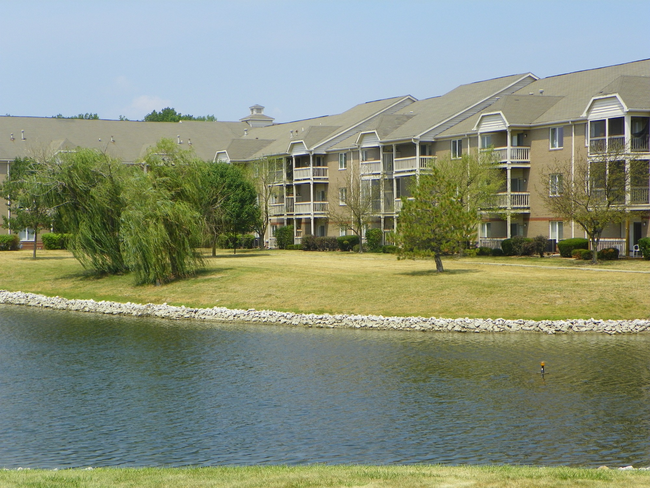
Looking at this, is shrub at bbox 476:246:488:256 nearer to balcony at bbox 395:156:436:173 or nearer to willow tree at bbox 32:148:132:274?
balcony at bbox 395:156:436:173

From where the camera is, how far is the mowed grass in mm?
31547

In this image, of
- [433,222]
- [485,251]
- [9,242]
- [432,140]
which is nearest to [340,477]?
[433,222]

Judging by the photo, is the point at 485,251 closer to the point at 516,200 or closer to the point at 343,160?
the point at 516,200

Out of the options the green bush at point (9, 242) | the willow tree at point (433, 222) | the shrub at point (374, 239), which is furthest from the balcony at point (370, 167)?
the green bush at point (9, 242)

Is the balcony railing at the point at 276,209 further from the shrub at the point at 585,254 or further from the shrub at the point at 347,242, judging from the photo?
the shrub at the point at 585,254

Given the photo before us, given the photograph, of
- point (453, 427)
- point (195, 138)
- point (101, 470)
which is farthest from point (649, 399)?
point (195, 138)

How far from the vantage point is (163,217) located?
4006 cm

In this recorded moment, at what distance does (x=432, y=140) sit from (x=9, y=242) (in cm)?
3614

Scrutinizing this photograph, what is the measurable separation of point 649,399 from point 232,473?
11.1 m

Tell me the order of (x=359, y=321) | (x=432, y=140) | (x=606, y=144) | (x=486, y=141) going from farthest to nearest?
(x=432, y=140), (x=486, y=141), (x=606, y=144), (x=359, y=321)

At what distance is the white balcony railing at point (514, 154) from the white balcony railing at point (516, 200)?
91.0 inches

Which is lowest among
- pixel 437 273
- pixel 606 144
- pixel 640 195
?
pixel 437 273

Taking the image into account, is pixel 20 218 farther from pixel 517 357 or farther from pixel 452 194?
pixel 517 357

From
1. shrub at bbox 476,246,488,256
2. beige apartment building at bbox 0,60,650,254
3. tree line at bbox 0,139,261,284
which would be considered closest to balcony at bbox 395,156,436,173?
beige apartment building at bbox 0,60,650,254
